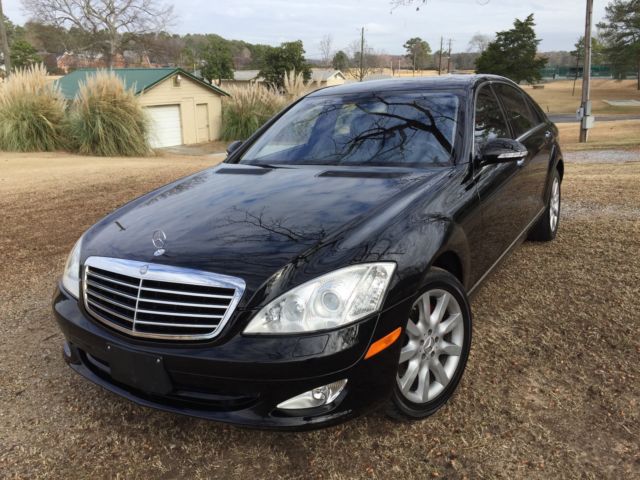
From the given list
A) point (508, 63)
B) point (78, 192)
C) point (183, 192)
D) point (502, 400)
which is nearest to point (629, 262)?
point (502, 400)

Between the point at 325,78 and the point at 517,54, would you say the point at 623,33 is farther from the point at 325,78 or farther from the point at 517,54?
the point at 325,78

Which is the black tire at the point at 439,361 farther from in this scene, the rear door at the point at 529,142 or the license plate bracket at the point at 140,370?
the rear door at the point at 529,142

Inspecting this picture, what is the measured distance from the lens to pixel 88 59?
57094 millimetres

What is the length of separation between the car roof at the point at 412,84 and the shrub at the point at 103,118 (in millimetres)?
13679

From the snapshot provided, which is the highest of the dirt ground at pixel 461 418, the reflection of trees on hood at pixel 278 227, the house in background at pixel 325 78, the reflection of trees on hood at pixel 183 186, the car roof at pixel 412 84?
the house in background at pixel 325 78

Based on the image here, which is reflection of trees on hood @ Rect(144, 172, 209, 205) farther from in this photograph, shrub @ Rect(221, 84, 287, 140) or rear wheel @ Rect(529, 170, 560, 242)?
shrub @ Rect(221, 84, 287, 140)

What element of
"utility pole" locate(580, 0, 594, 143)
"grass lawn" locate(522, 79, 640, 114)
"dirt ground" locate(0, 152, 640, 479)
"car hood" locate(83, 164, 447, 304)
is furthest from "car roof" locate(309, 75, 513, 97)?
"grass lawn" locate(522, 79, 640, 114)

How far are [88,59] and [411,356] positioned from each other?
208 ft

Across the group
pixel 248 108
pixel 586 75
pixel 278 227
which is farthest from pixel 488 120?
pixel 248 108

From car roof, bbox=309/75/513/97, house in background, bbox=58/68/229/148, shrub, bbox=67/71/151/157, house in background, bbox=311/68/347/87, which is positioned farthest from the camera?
house in background, bbox=58/68/229/148

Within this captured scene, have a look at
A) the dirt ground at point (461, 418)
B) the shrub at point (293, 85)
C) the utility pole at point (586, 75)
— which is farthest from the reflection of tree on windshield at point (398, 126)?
the utility pole at point (586, 75)

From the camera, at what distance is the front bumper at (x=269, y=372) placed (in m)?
1.99

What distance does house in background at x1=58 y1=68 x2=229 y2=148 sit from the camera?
3008 centimetres

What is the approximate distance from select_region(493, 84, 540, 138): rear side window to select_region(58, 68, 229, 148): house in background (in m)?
26.0
